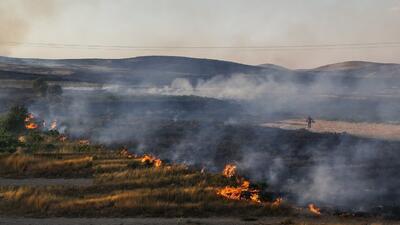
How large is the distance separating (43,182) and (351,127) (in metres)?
36.7

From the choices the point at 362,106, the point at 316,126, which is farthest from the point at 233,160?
the point at 362,106

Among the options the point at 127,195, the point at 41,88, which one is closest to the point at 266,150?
the point at 127,195

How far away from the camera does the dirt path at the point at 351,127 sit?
157 feet

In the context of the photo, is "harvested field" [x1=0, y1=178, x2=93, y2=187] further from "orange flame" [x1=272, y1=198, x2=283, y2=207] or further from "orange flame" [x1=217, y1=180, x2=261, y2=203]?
"orange flame" [x1=272, y1=198, x2=283, y2=207]

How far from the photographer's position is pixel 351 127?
5547cm

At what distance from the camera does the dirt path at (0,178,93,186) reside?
1150 inches

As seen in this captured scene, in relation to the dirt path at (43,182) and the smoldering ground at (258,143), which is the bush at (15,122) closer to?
the smoldering ground at (258,143)

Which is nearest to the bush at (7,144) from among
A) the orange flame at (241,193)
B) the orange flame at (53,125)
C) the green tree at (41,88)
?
the orange flame at (53,125)

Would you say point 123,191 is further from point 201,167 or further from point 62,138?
point 62,138

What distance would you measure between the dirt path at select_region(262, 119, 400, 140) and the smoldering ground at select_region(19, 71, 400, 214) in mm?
3956

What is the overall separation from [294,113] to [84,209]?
5455 centimetres

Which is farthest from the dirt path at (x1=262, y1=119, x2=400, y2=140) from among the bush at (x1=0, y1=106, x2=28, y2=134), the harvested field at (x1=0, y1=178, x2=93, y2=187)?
the harvested field at (x1=0, y1=178, x2=93, y2=187)

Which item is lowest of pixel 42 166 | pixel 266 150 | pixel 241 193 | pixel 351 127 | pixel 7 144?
pixel 241 193

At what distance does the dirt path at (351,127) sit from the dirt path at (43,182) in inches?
Answer: 1093
